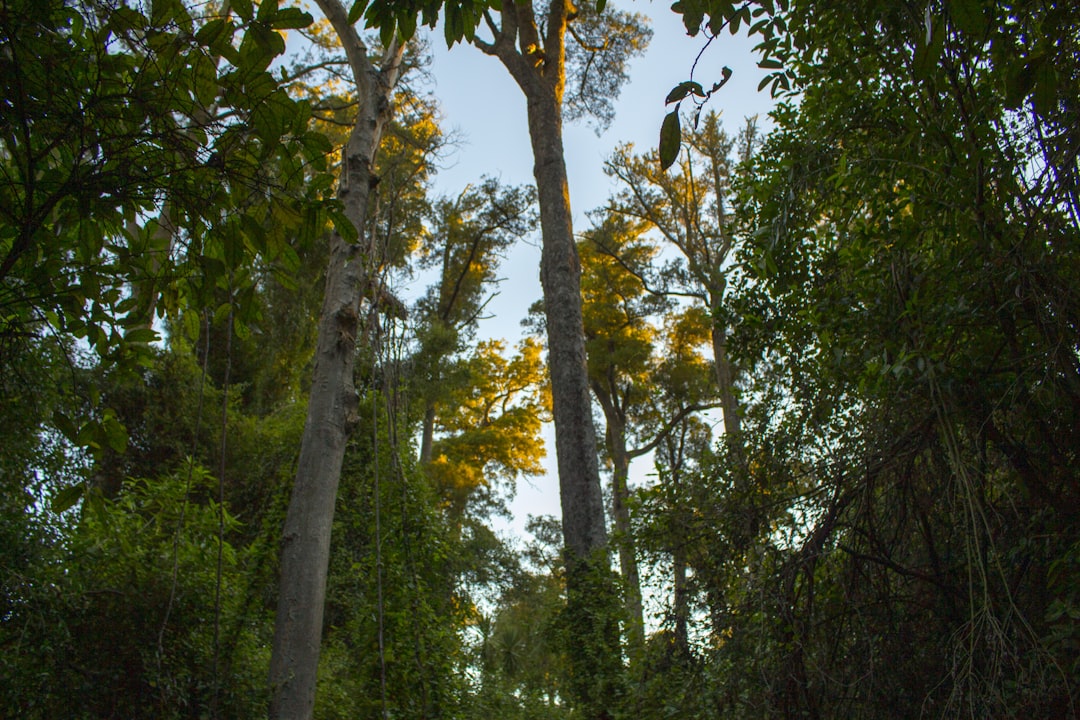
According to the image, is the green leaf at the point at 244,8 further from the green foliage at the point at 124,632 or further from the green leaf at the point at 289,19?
the green foliage at the point at 124,632

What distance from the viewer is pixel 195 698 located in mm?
4227

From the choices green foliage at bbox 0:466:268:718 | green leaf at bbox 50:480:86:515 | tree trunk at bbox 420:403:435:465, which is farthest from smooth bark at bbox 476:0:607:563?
tree trunk at bbox 420:403:435:465

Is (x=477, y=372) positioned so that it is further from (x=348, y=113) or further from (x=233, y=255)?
(x=233, y=255)

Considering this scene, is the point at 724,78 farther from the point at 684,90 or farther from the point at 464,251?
the point at 464,251

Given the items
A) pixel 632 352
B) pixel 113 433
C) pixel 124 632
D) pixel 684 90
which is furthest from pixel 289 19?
pixel 632 352

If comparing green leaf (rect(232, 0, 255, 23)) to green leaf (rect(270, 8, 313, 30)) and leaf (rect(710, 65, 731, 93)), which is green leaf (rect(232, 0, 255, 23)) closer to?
green leaf (rect(270, 8, 313, 30))

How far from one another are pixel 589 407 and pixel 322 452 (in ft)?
11.5

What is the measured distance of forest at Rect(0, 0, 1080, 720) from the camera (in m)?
1.47

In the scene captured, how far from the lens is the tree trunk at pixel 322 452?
9.82 feet

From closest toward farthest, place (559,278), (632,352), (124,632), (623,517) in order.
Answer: (124,632), (559,278), (623,517), (632,352)

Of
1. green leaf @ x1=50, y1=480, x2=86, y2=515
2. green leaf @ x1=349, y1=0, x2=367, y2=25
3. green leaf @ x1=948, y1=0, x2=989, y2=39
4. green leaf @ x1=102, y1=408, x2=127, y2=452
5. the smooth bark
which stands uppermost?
the smooth bark

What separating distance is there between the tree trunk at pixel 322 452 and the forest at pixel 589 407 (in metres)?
0.02

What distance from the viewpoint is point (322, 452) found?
3404mm

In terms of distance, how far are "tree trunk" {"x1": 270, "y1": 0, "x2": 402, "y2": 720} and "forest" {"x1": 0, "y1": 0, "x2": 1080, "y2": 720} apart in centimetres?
2
